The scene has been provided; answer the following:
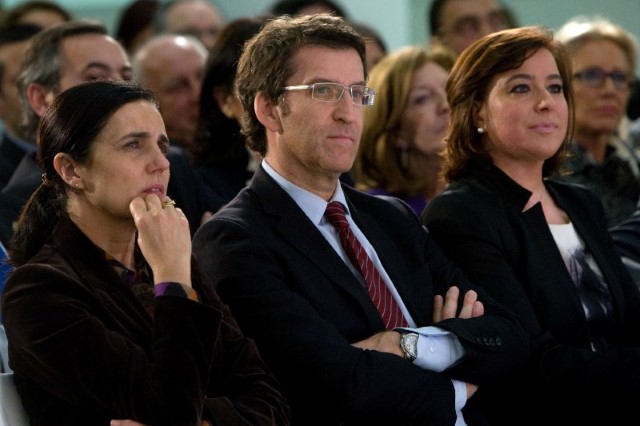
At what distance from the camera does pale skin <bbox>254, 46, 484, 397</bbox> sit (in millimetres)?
3127

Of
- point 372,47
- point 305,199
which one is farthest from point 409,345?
point 372,47

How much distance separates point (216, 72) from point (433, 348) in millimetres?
1832

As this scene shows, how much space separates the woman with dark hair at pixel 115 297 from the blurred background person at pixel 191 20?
13.2 feet

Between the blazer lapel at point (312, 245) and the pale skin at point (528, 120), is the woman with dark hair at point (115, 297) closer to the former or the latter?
the blazer lapel at point (312, 245)

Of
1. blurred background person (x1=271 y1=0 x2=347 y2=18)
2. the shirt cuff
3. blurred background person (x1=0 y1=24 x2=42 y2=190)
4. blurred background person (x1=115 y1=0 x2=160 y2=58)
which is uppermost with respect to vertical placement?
the shirt cuff

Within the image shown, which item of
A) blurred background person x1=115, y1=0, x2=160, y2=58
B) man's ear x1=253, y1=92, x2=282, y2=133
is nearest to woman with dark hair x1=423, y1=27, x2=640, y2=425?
man's ear x1=253, y1=92, x2=282, y2=133

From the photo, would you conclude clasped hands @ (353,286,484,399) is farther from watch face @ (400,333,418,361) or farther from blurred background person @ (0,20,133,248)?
blurred background person @ (0,20,133,248)

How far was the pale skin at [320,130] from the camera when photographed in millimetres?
3127

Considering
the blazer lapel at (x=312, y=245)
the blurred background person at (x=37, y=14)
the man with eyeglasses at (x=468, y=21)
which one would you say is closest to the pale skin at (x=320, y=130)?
the blazer lapel at (x=312, y=245)

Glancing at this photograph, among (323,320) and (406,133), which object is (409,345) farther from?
A: (406,133)

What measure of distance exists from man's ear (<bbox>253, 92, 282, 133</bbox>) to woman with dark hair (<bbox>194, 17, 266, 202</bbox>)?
2.94 ft

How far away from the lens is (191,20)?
6809 mm

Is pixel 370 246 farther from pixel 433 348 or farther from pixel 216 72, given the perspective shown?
pixel 216 72

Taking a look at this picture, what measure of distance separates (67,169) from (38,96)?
157 cm
